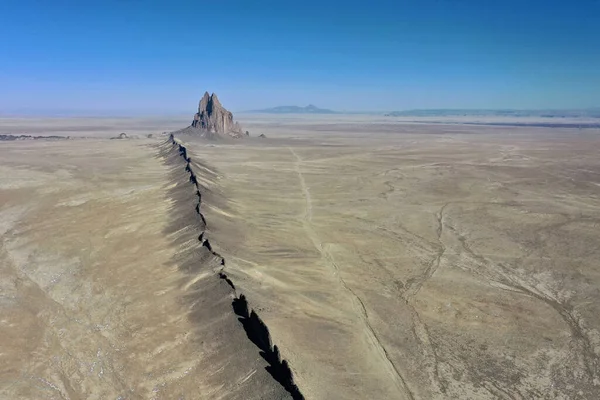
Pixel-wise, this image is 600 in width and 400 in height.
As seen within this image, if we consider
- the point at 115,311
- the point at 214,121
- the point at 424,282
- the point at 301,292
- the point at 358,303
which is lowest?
the point at 424,282

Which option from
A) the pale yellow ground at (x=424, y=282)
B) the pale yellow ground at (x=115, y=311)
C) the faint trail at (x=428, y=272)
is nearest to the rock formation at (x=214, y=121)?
the pale yellow ground at (x=424, y=282)

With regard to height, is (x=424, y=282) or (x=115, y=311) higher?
(x=115, y=311)

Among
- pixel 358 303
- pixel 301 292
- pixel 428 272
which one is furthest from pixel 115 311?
pixel 428 272

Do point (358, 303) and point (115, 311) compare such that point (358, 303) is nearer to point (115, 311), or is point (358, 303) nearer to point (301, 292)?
point (301, 292)

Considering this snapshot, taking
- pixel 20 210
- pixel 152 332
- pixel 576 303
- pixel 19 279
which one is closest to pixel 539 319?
pixel 576 303

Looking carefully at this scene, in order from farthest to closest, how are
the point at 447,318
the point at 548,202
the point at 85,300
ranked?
the point at 548,202, the point at 85,300, the point at 447,318

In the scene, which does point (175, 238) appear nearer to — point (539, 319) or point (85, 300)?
point (85, 300)
